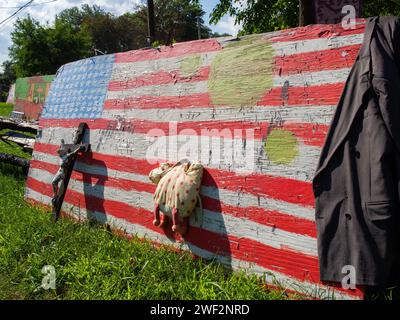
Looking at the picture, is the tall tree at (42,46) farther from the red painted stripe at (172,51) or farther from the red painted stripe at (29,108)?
the red painted stripe at (172,51)

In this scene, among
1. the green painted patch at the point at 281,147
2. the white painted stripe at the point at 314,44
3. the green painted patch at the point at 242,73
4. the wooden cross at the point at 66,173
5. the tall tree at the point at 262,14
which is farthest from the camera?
the tall tree at the point at 262,14

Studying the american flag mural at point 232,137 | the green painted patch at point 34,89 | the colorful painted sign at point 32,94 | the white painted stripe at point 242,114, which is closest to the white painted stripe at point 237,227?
the american flag mural at point 232,137

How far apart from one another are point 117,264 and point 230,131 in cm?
136

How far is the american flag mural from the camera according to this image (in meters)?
2.86

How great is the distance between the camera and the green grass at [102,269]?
9.71 ft

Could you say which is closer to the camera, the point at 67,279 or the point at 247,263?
the point at 247,263

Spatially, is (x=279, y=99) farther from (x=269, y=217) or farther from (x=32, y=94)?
(x=32, y=94)

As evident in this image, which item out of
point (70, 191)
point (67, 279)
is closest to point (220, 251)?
point (67, 279)

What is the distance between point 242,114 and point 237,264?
1.11 m

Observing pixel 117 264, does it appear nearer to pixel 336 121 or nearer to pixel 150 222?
pixel 150 222

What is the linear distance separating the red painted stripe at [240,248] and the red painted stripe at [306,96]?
0.99 metres

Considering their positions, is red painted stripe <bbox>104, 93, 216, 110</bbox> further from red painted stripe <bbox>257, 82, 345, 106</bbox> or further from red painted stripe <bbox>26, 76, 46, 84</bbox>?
red painted stripe <bbox>26, 76, 46, 84</bbox>

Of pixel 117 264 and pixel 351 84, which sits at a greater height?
pixel 351 84

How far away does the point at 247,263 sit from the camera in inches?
125
